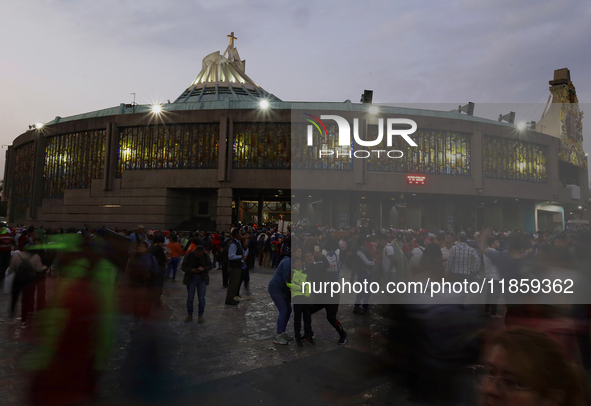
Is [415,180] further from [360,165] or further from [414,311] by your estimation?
[414,311]

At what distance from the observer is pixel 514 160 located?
129ft

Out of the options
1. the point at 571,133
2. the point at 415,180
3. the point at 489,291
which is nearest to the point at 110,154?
the point at 415,180

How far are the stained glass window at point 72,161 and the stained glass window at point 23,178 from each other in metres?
2.82

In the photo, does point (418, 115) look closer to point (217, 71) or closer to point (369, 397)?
point (217, 71)

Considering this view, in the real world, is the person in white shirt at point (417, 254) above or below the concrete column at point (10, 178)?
below

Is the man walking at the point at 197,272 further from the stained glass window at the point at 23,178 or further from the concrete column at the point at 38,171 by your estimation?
the stained glass window at the point at 23,178

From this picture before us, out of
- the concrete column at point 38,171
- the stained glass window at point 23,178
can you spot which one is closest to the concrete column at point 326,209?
Answer: the concrete column at point 38,171

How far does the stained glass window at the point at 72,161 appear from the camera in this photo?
36344 mm

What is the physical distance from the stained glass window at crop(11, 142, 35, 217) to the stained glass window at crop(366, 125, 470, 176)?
37.8 m

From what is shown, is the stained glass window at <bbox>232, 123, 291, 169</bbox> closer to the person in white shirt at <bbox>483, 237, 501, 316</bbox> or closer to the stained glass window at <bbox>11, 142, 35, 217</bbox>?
the stained glass window at <bbox>11, 142, 35, 217</bbox>

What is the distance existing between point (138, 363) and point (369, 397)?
3277mm

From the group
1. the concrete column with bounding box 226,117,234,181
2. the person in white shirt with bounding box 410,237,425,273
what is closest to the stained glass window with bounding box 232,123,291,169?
the concrete column with bounding box 226,117,234,181

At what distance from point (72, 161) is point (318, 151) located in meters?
25.6

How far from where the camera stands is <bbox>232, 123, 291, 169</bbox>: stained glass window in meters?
A: 33.7
